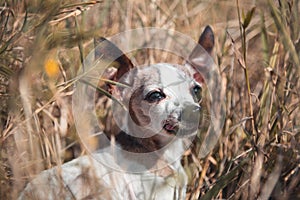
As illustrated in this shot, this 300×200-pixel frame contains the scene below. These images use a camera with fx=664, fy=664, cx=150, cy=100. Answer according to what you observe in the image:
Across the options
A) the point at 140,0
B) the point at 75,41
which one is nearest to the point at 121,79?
the point at 75,41

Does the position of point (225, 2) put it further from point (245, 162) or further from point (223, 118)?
point (245, 162)

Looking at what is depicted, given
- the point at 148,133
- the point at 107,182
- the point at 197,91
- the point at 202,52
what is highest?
the point at 202,52

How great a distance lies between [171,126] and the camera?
2.06m

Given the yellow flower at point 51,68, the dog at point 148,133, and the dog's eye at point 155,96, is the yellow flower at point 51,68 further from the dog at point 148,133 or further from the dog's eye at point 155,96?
the dog's eye at point 155,96

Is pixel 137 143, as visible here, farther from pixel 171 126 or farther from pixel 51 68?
pixel 51 68

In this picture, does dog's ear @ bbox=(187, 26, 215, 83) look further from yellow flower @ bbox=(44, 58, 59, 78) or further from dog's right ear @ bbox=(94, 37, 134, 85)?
yellow flower @ bbox=(44, 58, 59, 78)

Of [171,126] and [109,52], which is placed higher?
[109,52]

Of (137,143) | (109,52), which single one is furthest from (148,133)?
(109,52)

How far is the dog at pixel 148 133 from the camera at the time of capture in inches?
78.3

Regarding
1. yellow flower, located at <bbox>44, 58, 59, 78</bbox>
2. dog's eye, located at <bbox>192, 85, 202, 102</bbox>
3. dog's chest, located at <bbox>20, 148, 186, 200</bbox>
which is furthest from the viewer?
dog's eye, located at <bbox>192, 85, 202, 102</bbox>

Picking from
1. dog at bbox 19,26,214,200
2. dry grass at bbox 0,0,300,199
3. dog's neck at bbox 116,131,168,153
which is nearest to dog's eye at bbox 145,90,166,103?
dog at bbox 19,26,214,200

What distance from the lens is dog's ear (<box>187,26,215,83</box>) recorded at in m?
2.20

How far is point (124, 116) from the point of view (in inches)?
85.4

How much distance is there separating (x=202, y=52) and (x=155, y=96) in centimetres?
29
